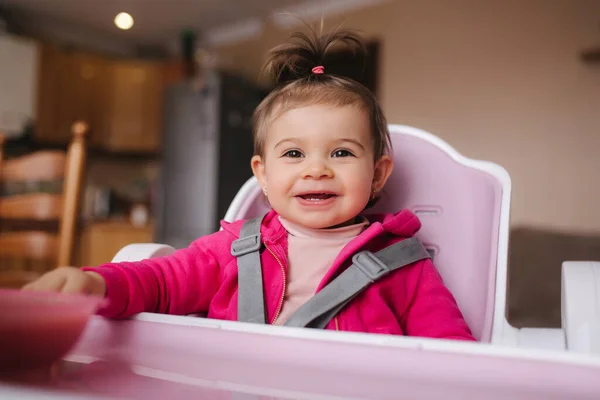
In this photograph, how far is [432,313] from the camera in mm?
516

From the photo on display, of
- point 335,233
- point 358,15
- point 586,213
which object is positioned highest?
point 358,15

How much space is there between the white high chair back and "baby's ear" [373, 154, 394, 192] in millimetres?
48

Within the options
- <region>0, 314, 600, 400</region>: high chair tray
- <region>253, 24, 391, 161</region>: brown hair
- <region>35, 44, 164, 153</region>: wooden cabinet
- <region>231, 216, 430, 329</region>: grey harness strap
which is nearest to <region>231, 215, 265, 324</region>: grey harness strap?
<region>231, 216, 430, 329</region>: grey harness strap

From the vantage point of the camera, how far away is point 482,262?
0.61 meters

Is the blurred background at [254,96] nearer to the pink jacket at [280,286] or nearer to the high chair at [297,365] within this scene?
the pink jacket at [280,286]

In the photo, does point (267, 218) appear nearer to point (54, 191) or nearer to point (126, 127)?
point (54, 191)

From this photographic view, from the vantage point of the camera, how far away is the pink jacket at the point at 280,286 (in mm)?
501

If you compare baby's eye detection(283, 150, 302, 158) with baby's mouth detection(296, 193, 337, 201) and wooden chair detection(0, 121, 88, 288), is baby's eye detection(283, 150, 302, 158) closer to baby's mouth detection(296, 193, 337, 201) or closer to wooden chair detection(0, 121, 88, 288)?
baby's mouth detection(296, 193, 337, 201)

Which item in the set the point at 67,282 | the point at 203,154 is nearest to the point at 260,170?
the point at 67,282

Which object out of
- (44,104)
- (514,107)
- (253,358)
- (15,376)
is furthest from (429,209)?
(44,104)

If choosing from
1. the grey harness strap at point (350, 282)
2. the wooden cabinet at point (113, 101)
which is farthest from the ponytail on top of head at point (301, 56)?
the wooden cabinet at point (113, 101)

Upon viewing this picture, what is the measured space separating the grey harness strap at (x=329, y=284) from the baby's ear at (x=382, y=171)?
Answer: 9cm

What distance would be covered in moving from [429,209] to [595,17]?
1421 millimetres

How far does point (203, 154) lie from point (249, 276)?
1781 mm
